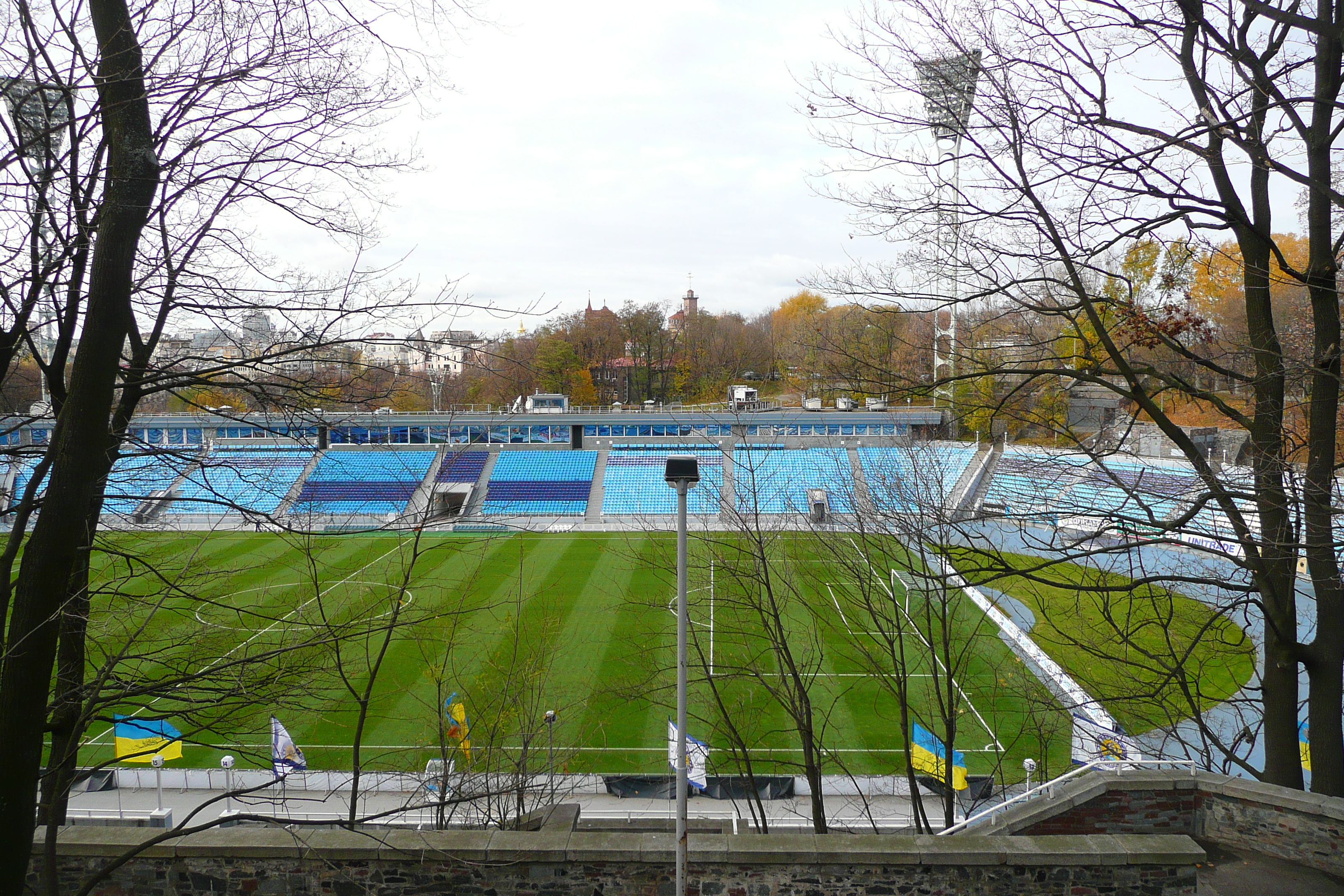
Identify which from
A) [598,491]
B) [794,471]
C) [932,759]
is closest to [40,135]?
[932,759]

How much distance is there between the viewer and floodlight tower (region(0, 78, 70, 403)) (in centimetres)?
432

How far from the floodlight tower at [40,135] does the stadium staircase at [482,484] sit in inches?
1142

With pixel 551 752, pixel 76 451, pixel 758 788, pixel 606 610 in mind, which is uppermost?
pixel 76 451

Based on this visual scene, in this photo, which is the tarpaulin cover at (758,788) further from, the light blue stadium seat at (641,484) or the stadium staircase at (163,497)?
the light blue stadium seat at (641,484)

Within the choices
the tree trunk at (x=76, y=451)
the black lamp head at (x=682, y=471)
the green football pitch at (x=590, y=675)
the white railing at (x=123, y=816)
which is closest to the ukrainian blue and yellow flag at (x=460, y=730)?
the green football pitch at (x=590, y=675)

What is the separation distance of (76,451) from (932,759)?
11193 millimetres

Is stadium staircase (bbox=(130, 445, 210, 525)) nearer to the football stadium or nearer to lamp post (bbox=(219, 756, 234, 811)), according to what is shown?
the football stadium

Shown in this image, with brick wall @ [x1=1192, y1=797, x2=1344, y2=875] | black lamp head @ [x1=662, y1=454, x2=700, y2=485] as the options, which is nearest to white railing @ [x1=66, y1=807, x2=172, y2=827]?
black lamp head @ [x1=662, y1=454, x2=700, y2=485]

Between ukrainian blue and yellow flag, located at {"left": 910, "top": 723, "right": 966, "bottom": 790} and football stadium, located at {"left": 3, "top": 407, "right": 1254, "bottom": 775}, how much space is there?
21.8 inches

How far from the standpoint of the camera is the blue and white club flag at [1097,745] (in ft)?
33.8

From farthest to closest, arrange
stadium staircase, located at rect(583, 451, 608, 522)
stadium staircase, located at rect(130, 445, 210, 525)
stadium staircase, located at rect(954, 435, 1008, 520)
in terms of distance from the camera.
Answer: stadium staircase, located at rect(583, 451, 608, 522), stadium staircase, located at rect(954, 435, 1008, 520), stadium staircase, located at rect(130, 445, 210, 525)

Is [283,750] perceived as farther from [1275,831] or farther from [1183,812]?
[1275,831]

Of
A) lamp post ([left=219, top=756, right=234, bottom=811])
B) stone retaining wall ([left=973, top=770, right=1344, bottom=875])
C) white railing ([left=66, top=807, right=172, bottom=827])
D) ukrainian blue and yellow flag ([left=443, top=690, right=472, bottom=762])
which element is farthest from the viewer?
ukrainian blue and yellow flag ([left=443, top=690, right=472, bottom=762])

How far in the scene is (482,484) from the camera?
123 ft
